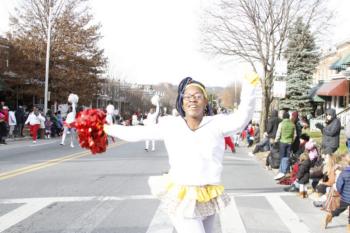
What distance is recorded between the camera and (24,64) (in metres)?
40.4

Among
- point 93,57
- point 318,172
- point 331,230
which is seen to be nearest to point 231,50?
point 93,57

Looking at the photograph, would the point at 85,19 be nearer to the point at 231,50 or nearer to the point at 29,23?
the point at 29,23

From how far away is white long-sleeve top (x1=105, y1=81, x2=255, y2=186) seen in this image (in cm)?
409

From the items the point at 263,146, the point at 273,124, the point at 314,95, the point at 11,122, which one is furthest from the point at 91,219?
the point at 314,95

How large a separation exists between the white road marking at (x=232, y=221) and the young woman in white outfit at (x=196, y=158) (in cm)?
287

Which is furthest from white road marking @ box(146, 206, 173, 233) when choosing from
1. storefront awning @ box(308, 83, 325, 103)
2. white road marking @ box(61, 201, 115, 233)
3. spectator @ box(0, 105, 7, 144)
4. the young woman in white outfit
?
storefront awning @ box(308, 83, 325, 103)

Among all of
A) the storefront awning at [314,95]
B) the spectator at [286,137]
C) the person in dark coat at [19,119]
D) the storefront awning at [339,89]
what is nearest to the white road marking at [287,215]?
the spectator at [286,137]

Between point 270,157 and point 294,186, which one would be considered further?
point 270,157

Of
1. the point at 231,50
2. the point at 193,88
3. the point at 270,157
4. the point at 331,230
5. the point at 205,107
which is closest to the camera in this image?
the point at 193,88

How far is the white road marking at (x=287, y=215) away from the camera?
287 inches

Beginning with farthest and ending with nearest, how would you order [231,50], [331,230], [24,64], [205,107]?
[24,64], [231,50], [331,230], [205,107]

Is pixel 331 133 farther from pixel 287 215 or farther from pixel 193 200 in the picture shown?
pixel 193 200

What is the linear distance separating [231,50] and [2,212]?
24654 mm

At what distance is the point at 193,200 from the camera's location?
404 cm
